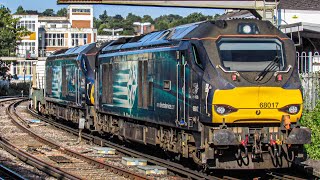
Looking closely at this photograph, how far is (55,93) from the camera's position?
2952cm

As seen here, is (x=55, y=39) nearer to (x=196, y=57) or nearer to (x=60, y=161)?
(x=60, y=161)

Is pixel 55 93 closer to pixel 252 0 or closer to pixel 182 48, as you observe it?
pixel 252 0

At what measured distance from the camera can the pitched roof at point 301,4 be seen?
27.5 metres

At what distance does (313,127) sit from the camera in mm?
17188

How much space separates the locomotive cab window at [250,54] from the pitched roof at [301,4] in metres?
14.1

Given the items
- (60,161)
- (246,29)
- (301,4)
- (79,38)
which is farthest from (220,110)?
(79,38)

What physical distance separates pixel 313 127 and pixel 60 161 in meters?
7.01

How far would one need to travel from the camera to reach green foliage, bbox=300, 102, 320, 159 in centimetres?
1675

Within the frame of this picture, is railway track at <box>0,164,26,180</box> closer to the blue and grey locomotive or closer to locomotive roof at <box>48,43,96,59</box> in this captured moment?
the blue and grey locomotive

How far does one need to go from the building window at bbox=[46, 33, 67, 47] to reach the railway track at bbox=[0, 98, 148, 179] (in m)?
80.5

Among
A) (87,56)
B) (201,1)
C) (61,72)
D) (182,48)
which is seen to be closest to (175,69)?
(182,48)

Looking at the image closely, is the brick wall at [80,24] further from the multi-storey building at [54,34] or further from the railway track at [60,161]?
the railway track at [60,161]

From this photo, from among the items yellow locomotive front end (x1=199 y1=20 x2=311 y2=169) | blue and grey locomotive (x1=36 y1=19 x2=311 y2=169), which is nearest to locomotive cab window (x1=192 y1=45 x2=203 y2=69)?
blue and grey locomotive (x1=36 y1=19 x2=311 y2=169)

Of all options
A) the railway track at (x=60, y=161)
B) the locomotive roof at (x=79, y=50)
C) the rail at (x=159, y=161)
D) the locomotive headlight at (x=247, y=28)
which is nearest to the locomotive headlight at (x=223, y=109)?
the rail at (x=159, y=161)
